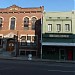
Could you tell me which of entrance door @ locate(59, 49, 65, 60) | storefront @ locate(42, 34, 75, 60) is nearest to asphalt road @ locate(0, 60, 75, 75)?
storefront @ locate(42, 34, 75, 60)

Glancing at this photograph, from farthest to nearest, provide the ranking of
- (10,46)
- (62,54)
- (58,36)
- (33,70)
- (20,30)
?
(10,46)
(20,30)
(62,54)
(58,36)
(33,70)

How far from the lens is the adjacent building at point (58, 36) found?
124 ft

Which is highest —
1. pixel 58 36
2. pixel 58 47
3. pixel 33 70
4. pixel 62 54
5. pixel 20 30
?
pixel 20 30

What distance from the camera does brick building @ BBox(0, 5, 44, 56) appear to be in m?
40.1

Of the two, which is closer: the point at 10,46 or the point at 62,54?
the point at 62,54

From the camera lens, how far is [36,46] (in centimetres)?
3981

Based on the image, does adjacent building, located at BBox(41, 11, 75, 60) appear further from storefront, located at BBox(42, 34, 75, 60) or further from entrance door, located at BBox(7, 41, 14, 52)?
entrance door, located at BBox(7, 41, 14, 52)

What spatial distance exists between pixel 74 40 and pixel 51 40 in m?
4.03

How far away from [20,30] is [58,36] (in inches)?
297

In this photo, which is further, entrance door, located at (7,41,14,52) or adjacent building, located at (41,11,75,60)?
entrance door, located at (7,41,14,52)

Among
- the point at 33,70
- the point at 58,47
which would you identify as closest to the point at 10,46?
the point at 58,47

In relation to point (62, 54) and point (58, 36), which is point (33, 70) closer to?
point (58, 36)

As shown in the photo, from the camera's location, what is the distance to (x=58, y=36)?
38031mm

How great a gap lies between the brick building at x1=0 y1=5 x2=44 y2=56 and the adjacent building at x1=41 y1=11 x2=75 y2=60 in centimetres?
185
